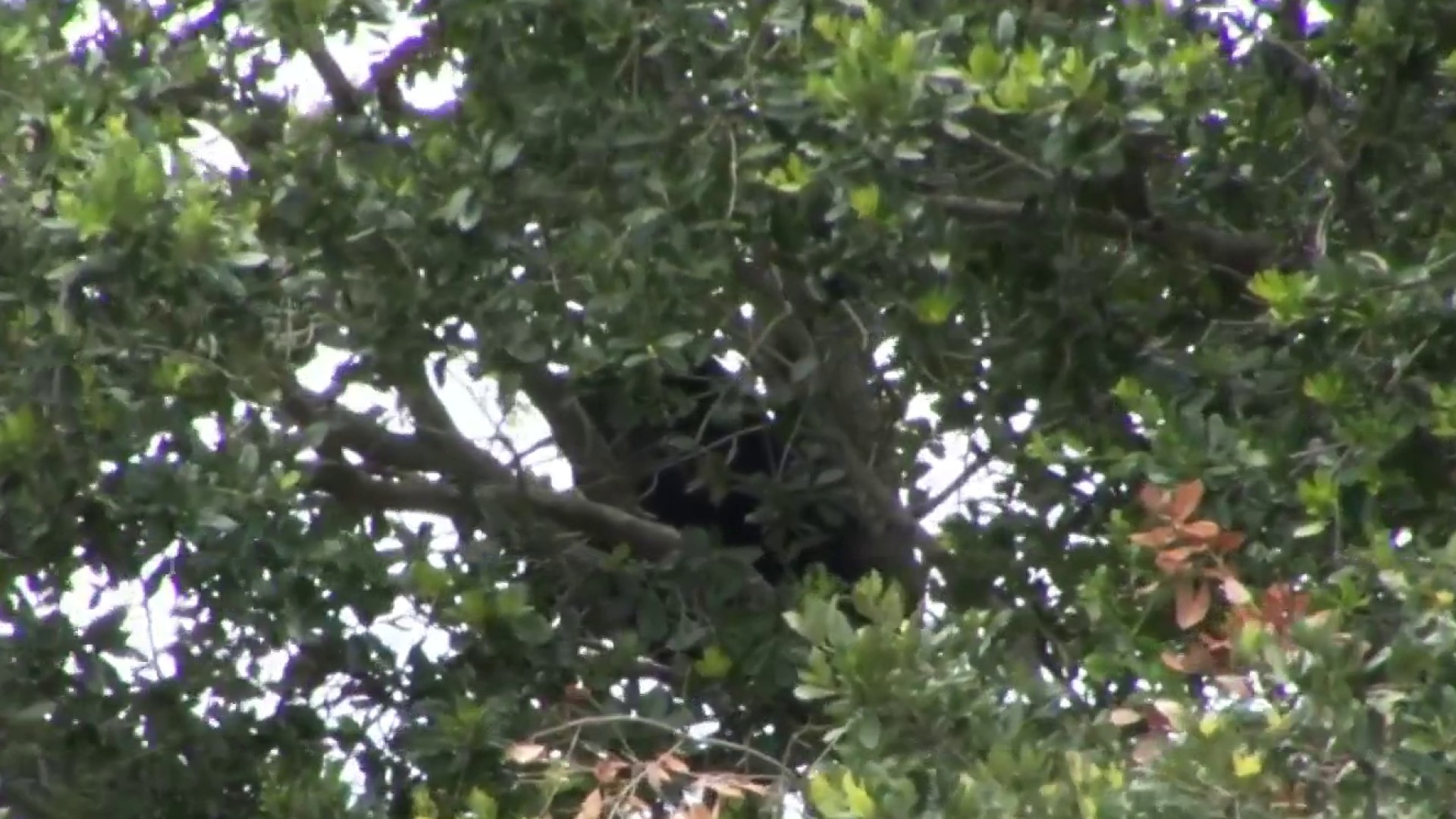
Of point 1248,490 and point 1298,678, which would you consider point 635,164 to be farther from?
point 1298,678

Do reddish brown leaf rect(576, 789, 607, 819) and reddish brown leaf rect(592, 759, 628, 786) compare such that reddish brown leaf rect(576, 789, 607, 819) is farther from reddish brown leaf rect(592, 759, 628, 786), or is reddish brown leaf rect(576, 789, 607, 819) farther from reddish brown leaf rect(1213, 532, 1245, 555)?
reddish brown leaf rect(1213, 532, 1245, 555)

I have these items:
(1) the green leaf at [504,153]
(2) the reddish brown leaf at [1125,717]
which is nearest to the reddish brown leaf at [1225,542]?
(2) the reddish brown leaf at [1125,717]

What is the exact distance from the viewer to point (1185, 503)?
3619 mm

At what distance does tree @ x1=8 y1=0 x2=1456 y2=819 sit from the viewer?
368cm

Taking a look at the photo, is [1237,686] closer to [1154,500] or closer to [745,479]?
[1154,500]

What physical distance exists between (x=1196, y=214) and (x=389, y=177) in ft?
4.83

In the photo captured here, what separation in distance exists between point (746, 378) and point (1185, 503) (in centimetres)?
169

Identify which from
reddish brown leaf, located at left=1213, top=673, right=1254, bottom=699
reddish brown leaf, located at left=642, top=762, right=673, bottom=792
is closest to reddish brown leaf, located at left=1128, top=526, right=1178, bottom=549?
reddish brown leaf, located at left=1213, top=673, right=1254, bottom=699

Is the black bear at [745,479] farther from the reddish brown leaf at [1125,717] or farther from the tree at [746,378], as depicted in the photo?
the reddish brown leaf at [1125,717]

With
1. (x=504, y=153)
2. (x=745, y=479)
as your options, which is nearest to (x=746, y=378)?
(x=745, y=479)

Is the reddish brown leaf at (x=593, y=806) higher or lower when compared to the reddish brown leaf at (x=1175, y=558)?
lower

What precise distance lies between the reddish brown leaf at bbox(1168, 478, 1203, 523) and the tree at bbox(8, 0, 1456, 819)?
0.03 metres

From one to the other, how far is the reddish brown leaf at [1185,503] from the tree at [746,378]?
0.03 metres

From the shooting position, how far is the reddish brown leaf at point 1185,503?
11.9ft
